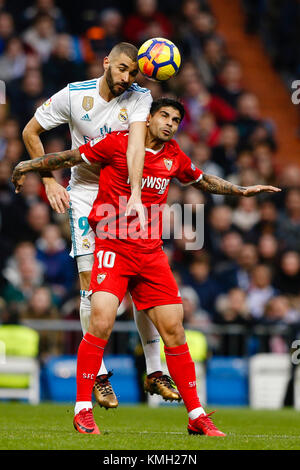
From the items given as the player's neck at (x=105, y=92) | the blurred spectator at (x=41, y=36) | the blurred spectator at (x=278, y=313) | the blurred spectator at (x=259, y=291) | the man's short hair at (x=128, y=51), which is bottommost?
the blurred spectator at (x=278, y=313)

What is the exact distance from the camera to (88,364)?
705 centimetres

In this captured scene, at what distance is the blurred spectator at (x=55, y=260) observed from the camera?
1405 centimetres

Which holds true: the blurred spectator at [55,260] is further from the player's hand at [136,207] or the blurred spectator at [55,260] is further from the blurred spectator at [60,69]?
the player's hand at [136,207]

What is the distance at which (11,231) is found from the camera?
46.5 ft

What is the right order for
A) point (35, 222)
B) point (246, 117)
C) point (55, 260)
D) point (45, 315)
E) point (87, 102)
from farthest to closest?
point (246, 117) < point (35, 222) < point (55, 260) < point (45, 315) < point (87, 102)

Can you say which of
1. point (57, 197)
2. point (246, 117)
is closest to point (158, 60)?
point (57, 197)

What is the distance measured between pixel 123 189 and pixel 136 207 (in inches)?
19.3

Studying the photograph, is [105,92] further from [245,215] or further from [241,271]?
[245,215]

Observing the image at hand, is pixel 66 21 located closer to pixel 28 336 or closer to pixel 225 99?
pixel 225 99

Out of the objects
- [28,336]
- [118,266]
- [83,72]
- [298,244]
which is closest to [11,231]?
[28,336]

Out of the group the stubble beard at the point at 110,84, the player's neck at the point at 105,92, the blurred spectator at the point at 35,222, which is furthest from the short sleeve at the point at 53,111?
the blurred spectator at the point at 35,222

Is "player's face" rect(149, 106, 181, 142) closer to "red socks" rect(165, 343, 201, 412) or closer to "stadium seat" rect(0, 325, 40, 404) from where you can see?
"red socks" rect(165, 343, 201, 412)

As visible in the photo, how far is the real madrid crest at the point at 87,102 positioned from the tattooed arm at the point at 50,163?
0.84 meters
